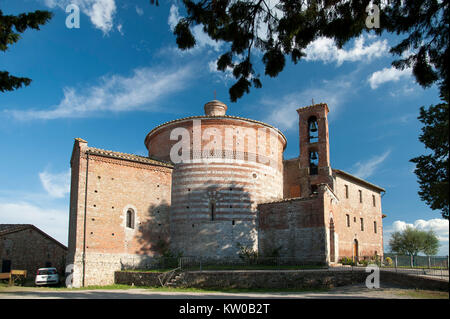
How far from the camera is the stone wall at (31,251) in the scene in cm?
2617

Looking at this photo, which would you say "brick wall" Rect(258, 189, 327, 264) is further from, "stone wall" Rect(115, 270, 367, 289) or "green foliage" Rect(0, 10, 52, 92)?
"green foliage" Rect(0, 10, 52, 92)

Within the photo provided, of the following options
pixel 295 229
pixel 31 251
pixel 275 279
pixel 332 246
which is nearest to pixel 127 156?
pixel 31 251

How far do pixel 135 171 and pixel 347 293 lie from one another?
14.3 m

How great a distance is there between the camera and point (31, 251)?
27.0 meters

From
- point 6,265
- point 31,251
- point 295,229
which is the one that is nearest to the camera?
point 295,229

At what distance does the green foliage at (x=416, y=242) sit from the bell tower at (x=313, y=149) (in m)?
23.4

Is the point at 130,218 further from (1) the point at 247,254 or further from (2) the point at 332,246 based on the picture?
(2) the point at 332,246

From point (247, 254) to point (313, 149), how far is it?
9.49m

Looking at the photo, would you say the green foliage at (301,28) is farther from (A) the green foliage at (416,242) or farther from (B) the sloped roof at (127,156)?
(A) the green foliage at (416,242)

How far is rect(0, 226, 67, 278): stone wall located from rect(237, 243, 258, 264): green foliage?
1235 centimetres

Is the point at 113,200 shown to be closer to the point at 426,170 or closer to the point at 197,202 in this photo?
the point at 197,202

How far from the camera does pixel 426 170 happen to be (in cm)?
1688

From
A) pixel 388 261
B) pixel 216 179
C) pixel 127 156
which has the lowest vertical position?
pixel 388 261
